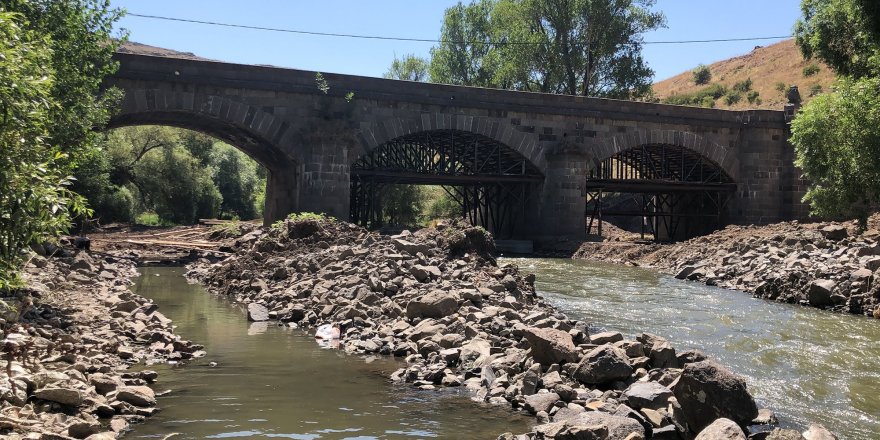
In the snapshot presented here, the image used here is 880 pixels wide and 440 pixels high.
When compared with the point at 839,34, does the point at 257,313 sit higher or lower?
lower

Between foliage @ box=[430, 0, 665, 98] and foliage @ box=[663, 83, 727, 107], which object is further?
foliage @ box=[663, 83, 727, 107]

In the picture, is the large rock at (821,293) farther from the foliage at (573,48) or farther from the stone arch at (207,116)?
Result: the foliage at (573,48)

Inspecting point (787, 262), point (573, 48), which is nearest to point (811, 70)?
point (573, 48)

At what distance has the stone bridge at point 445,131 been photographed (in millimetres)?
26109

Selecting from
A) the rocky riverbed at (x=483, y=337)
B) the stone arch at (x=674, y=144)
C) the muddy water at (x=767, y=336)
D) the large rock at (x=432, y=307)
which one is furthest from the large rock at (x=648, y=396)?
the stone arch at (x=674, y=144)

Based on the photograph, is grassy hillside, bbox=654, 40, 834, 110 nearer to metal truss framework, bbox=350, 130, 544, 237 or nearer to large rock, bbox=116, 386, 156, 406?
metal truss framework, bbox=350, 130, 544, 237

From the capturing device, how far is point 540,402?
7574 millimetres

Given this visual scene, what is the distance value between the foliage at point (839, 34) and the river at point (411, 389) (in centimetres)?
836

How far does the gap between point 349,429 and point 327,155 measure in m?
21.4

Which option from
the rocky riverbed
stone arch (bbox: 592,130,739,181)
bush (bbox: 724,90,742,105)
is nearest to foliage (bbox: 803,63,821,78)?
bush (bbox: 724,90,742,105)

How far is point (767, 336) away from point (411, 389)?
22.0ft

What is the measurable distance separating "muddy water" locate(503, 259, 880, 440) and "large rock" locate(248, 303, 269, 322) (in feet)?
18.0

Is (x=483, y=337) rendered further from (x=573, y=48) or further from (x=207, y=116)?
(x=573, y=48)

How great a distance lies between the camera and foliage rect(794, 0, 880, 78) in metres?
20.1
